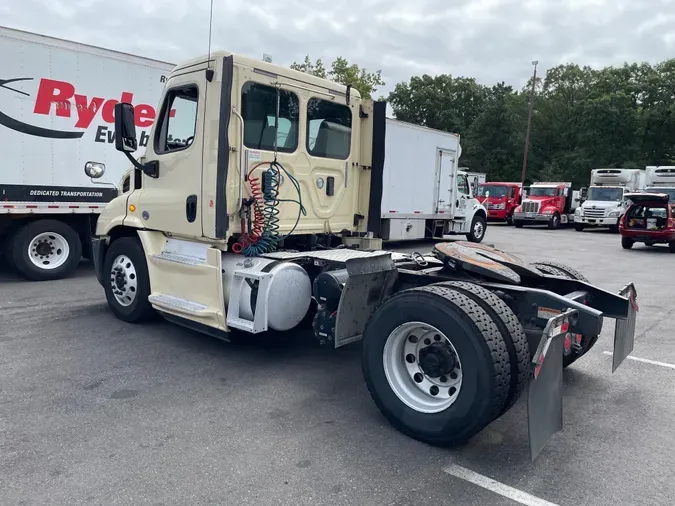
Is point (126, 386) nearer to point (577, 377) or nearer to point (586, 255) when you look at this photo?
point (577, 377)

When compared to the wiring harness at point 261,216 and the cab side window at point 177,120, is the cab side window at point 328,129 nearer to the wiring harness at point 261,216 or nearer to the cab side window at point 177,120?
the wiring harness at point 261,216

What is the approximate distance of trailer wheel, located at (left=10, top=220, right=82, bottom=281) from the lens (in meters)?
8.65

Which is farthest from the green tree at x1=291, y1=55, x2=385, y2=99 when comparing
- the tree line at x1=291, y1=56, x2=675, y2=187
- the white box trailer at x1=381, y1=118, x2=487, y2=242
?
the white box trailer at x1=381, y1=118, x2=487, y2=242

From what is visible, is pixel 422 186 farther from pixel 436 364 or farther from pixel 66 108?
pixel 436 364

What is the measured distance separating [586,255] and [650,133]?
33.8 metres

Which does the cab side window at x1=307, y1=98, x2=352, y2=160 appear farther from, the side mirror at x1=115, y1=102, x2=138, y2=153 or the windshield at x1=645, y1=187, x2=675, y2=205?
the windshield at x1=645, y1=187, x2=675, y2=205

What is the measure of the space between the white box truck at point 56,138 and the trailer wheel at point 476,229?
40.0 ft

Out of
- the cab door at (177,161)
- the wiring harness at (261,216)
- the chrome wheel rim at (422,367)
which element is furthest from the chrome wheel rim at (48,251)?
the chrome wheel rim at (422,367)

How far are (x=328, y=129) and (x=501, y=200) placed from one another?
2618 cm

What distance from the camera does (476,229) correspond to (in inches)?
755

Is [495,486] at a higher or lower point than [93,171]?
lower

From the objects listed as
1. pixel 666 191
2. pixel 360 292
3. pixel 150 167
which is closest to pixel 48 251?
pixel 150 167

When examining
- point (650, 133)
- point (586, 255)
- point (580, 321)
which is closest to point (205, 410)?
point (580, 321)

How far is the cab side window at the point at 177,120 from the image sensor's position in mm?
5301
